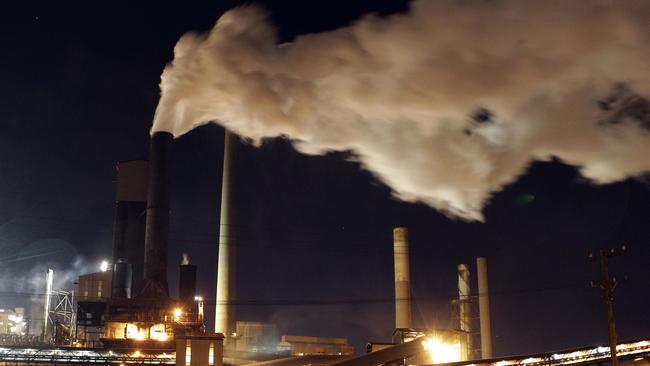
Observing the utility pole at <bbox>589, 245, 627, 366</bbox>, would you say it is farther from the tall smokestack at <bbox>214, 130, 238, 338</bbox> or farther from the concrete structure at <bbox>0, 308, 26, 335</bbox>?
the concrete structure at <bbox>0, 308, 26, 335</bbox>

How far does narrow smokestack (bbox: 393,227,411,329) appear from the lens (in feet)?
205

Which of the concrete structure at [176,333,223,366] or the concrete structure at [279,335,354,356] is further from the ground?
the concrete structure at [176,333,223,366]

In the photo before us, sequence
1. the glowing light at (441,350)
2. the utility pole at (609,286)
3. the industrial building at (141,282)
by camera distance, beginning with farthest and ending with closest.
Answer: the industrial building at (141,282), the glowing light at (441,350), the utility pole at (609,286)

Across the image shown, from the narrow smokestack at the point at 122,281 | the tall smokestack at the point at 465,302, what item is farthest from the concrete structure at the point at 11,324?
the tall smokestack at the point at 465,302

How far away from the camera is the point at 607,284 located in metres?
24.7

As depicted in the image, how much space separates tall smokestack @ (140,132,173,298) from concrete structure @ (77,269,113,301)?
25.8 ft

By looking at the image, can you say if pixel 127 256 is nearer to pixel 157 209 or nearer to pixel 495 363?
pixel 157 209

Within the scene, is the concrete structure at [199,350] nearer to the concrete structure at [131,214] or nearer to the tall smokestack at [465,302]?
the concrete structure at [131,214]

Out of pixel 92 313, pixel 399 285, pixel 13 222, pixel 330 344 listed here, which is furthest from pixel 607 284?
pixel 13 222

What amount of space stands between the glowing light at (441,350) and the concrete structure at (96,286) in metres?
37.3

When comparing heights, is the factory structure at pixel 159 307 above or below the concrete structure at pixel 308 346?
above

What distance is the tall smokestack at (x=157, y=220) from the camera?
5856 centimetres

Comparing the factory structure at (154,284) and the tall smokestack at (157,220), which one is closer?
the factory structure at (154,284)

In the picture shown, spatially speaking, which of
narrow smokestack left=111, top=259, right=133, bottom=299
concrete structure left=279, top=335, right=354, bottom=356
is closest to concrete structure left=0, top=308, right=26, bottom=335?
narrow smokestack left=111, top=259, right=133, bottom=299
